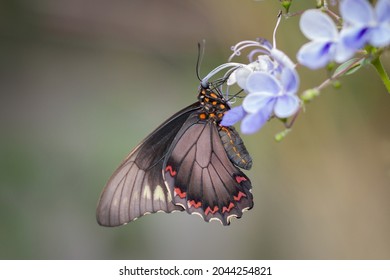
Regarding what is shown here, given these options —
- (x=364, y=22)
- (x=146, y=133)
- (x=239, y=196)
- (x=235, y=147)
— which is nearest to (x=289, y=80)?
(x=364, y=22)

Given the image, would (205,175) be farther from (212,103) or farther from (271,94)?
(271,94)

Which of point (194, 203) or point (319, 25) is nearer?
point (319, 25)

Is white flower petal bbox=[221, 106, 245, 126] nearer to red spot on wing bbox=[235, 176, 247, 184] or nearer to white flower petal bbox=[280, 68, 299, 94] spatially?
white flower petal bbox=[280, 68, 299, 94]

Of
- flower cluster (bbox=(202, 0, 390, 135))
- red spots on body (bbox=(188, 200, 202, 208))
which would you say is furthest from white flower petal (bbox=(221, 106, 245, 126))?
red spots on body (bbox=(188, 200, 202, 208))

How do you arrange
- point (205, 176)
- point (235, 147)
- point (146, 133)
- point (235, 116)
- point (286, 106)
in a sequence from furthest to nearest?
point (146, 133)
point (205, 176)
point (235, 147)
point (235, 116)
point (286, 106)

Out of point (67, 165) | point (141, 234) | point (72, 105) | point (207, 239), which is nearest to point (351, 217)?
point (207, 239)

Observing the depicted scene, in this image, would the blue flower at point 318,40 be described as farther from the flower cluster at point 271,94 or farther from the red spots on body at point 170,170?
the red spots on body at point 170,170

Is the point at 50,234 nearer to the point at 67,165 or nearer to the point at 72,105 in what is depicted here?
the point at 67,165
